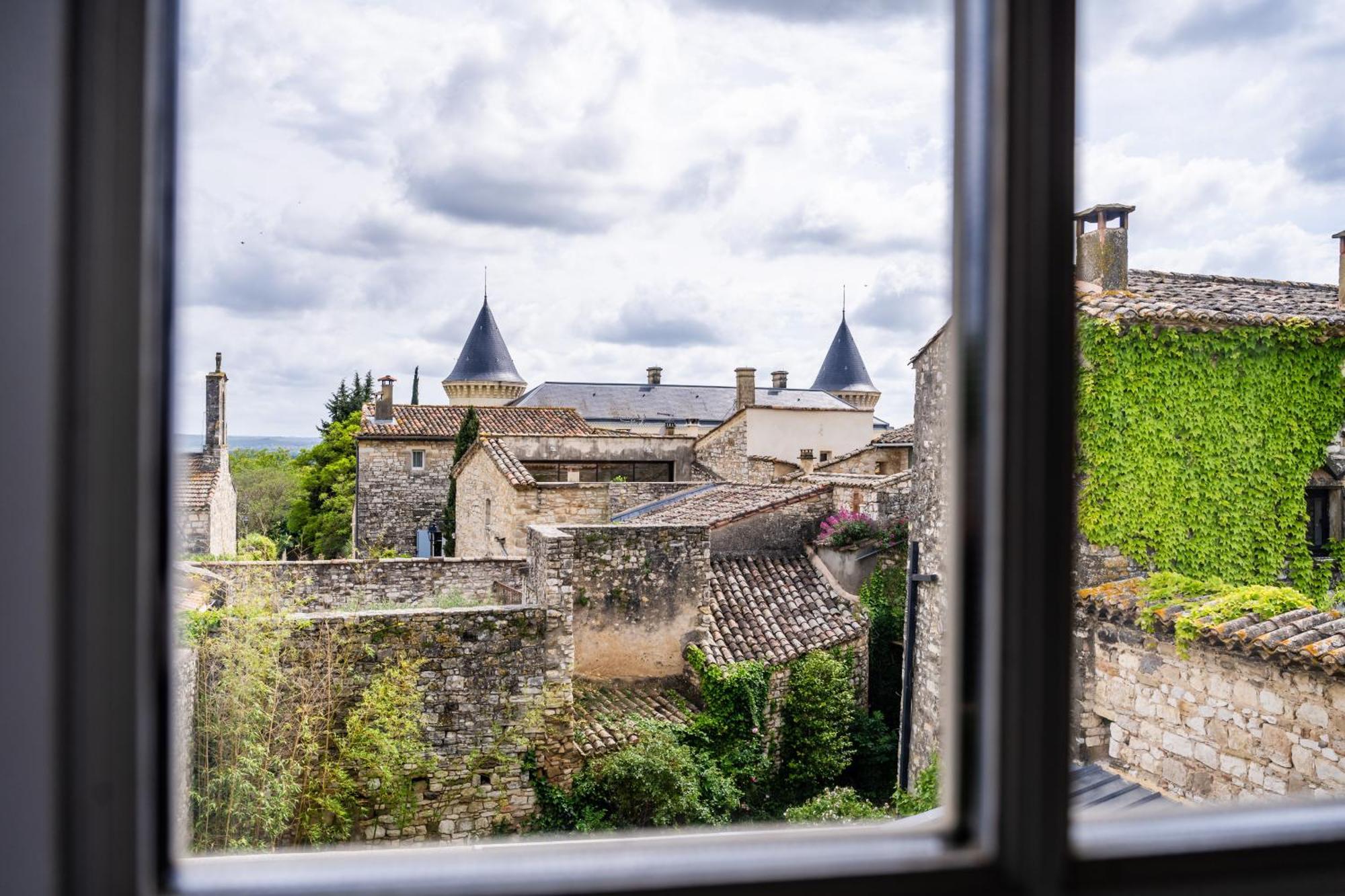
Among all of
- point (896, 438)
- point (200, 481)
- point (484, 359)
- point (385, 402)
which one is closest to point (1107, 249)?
point (200, 481)

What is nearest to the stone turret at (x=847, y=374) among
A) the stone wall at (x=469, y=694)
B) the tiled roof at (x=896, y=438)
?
the tiled roof at (x=896, y=438)

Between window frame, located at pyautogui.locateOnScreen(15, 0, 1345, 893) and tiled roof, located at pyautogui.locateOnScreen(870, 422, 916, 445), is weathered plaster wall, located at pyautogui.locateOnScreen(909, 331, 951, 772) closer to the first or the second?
window frame, located at pyautogui.locateOnScreen(15, 0, 1345, 893)

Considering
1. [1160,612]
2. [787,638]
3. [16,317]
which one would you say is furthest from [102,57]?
[787,638]

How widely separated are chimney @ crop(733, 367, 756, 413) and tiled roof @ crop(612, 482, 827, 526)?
7423 millimetres

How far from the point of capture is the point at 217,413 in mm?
11859

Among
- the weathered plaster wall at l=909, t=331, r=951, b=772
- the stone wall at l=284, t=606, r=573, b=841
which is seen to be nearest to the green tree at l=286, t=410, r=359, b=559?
the stone wall at l=284, t=606, r=573, b=841

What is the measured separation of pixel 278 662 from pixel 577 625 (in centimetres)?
264

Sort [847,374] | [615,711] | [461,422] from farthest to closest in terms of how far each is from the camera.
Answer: [847,374] < [461,422] < [615,711]

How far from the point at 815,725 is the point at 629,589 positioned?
6.94 feet

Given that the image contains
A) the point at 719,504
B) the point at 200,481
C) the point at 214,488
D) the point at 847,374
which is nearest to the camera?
the point at 200,481

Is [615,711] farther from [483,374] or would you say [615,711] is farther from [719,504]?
[483,374]

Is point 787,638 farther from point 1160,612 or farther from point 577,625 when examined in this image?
point 1160,612

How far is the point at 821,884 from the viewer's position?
2.15 ft

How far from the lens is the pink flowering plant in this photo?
32.4ft
